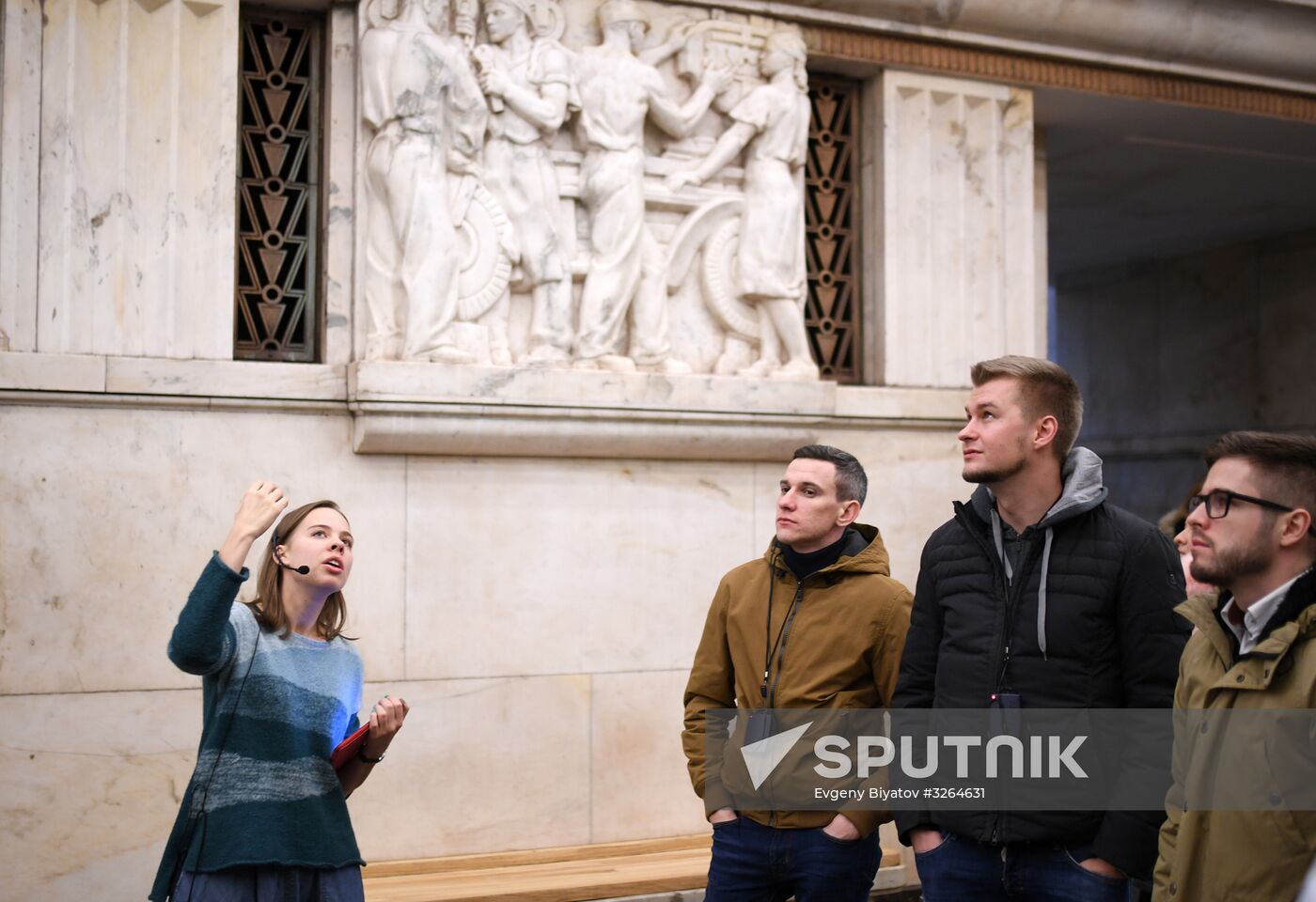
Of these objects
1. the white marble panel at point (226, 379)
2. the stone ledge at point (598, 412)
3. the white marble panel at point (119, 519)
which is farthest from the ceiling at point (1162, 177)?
the white marble panel at point (119, 519)

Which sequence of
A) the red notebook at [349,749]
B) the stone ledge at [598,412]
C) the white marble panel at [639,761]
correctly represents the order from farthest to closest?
the white marble panel at [639,761], the stone ledge at [598,412], the red notebook at [349,749]

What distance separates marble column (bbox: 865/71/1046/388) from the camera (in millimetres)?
6848

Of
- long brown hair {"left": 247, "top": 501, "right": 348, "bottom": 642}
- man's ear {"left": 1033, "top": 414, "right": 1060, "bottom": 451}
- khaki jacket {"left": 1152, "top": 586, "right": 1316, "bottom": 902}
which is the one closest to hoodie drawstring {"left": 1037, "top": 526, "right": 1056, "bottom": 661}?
man's ear {"left": 1033, "top": 414, "right": 1060, "bottom": 451}

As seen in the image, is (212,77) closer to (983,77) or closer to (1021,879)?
(983,77)

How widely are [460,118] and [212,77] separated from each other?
3.18ft

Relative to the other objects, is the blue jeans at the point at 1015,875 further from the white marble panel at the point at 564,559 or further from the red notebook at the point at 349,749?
the white marble panel at the point at 564,559

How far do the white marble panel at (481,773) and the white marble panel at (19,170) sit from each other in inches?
75.1

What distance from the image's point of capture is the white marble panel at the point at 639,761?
614 centimetres

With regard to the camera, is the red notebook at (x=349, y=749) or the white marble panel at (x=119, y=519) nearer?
the red notebook at (x=349, y=749)

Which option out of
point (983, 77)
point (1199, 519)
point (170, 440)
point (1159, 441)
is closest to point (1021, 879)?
point (1199, 519)

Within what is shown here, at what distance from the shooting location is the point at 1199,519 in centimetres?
289

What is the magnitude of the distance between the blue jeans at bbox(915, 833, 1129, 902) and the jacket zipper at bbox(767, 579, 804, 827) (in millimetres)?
505

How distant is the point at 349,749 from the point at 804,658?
1.16 metres

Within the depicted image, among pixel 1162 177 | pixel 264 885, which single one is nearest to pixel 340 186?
pixel 264 885
